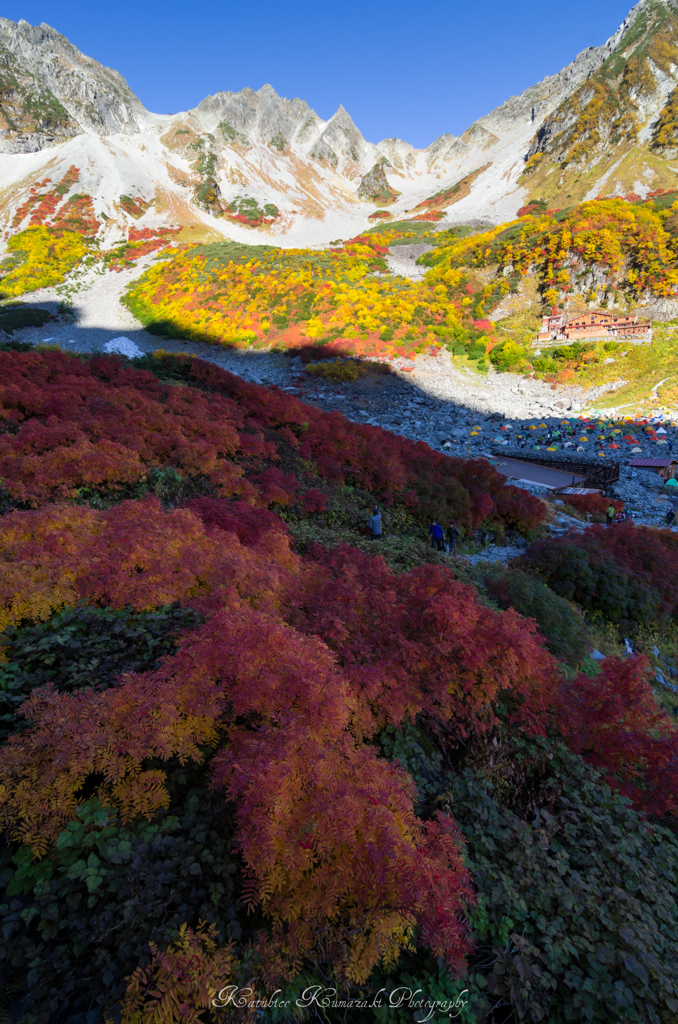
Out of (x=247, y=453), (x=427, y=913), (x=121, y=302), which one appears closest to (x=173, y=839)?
(x=427, y=913)

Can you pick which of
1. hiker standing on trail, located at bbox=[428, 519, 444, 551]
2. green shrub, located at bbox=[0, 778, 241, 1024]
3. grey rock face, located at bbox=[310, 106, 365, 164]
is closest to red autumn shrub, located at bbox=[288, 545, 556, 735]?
green shrub, located at bbox=[0, 778, 241, 1024]

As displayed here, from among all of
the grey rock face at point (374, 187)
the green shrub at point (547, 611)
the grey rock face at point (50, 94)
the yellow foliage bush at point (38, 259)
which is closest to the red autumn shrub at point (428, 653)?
the green shrub at point (547, 611)

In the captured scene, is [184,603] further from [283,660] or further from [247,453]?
[247,453]

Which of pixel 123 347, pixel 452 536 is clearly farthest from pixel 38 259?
pixel 452 536

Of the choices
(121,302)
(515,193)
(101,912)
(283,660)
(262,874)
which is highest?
(515,193)

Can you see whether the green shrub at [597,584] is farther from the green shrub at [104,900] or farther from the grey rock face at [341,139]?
the grey rock face at [341,139]
